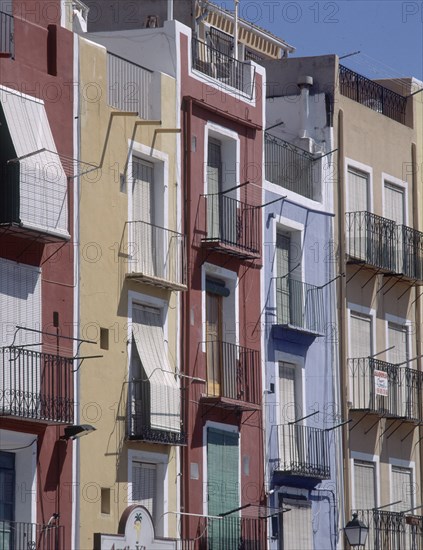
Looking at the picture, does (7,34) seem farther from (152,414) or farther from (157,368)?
(152,414)

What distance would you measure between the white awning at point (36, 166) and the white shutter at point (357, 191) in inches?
508

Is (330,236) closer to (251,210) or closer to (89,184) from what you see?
(251,210)

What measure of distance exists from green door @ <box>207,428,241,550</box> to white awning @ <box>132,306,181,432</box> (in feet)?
6.17

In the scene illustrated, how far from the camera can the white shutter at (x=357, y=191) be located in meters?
48.2

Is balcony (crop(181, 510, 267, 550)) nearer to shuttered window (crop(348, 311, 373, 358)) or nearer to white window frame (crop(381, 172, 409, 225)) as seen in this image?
shuttered window (crop(348, 311, 373, 358))

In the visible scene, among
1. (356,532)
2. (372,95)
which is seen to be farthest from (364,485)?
(372,95)

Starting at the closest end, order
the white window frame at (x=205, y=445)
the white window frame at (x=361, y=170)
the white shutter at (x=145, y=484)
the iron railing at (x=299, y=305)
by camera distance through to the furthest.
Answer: the white shutter at (x=145, y=484) < the white window frame at (x=205, y=445) < the iron railing at (x=299, y=305) < the white window frame at (x=361, y=170)

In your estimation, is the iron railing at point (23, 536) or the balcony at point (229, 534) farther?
the balcony at point (229, 534)

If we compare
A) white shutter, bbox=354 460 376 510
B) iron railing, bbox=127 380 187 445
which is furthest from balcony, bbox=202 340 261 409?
white shutter, bbox=354 460 376 510

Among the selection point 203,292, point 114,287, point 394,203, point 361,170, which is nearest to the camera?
point 114,287

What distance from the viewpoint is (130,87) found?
40469 mm

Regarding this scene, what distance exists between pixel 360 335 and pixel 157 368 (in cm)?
953

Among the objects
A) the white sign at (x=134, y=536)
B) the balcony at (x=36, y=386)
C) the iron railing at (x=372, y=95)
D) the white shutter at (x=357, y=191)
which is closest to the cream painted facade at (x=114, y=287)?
the white sign at (x=134, y=536)

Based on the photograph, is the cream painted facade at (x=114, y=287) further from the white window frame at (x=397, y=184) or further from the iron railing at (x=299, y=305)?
the white window frame at (x=397, y=184)
